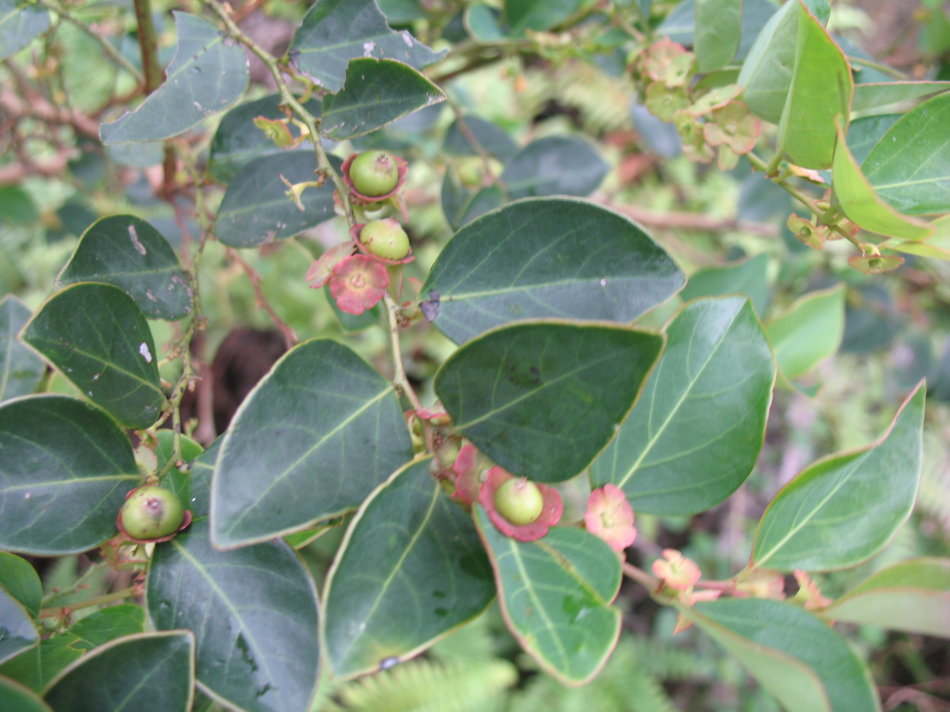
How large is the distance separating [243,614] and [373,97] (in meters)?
0.41

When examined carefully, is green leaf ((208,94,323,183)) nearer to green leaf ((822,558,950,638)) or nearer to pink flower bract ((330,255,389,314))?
pink flower bract ((330,255,389,314))

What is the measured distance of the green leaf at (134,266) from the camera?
564 millimetres

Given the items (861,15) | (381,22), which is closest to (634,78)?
(381,22)

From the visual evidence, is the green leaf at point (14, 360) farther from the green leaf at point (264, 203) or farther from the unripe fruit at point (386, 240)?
the unripe fruit at point (386, 240)

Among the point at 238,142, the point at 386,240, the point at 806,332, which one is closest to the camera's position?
the point at 386,240

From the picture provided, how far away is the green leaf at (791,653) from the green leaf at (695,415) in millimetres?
106

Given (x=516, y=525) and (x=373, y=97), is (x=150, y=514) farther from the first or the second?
(x=373, y=97)

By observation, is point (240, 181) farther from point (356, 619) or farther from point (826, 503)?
point (826, 503)

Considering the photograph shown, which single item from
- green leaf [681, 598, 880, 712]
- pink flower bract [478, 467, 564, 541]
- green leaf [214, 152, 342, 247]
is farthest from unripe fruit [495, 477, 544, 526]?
green leaf [214, 152, 342, 247]

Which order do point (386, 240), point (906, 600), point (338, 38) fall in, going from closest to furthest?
point (906, 600)
point (386, 240)
point (338, 38)

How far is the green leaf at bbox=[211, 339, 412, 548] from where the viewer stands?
0.40 metres

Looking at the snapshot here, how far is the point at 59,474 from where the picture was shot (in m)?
0.50

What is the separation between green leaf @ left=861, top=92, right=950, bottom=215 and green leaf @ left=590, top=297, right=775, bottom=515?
141 mm

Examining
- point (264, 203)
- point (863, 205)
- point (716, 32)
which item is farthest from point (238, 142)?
point (863, 205)
